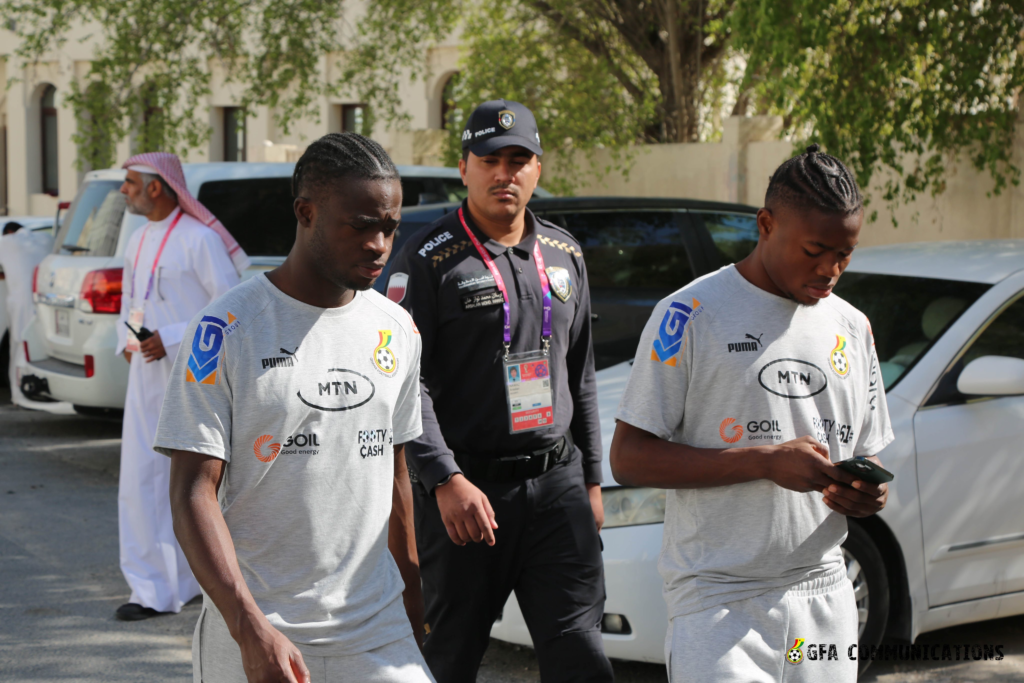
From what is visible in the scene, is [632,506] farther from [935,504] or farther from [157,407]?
[157,407]

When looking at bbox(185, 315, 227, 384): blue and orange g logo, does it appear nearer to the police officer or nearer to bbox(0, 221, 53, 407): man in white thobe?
the police officer

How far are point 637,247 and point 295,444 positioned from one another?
14.6ft

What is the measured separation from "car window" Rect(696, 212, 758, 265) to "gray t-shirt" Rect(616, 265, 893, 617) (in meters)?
4.12

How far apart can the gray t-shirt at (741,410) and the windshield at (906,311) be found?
197 cm

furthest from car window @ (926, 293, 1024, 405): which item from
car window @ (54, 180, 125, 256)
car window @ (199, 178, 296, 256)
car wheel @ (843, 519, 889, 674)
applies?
car window @ (54, 180, 125, 256)

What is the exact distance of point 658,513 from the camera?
4191mm

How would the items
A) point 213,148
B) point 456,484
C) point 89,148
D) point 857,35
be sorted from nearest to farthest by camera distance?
point 456,484, point 857,35, point 89,148, point 213,148

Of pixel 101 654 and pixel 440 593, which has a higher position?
pixel 440 593

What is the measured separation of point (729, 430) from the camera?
264 centimetres

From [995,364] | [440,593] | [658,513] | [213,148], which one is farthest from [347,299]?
[213,148]

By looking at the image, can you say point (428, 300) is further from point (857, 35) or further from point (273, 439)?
point (857, 35)

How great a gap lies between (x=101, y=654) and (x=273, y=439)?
3.08m

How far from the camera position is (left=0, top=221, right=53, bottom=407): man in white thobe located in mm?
9500

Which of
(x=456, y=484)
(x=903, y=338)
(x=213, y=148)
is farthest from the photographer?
(x=213, y=148)
